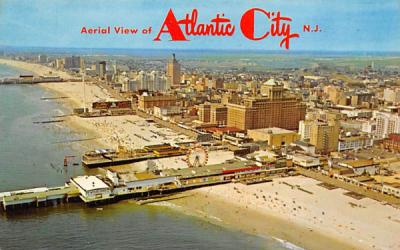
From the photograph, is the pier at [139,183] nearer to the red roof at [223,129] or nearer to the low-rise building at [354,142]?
the low-rise building at [354,142]

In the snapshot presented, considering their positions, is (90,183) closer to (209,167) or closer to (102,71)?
(209,167)

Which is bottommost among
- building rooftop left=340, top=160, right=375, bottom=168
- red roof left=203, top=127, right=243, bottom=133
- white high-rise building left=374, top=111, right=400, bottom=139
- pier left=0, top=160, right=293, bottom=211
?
pier left=0, top=160, right=293, bottom=211

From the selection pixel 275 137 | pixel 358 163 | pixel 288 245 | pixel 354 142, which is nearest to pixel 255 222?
pixel 288 245

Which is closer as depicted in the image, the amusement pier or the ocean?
the ocean

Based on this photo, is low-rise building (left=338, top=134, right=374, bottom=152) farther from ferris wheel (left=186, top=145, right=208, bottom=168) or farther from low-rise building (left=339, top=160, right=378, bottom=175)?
ferris wheel (left=186, top=145, right=208, bottom=168)

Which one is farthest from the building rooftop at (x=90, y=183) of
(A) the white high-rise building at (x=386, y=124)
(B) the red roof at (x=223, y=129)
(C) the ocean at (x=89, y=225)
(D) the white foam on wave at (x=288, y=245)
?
(A) the white high-rise building at (x=386, y=124)

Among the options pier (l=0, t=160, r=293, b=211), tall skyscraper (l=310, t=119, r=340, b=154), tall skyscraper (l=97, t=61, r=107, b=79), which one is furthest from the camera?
tall skyscraper (l=97, t=61, r=107, b=79)

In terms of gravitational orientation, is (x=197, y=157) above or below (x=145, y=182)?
above

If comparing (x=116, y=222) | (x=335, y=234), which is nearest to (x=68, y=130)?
(x=116, y=222)

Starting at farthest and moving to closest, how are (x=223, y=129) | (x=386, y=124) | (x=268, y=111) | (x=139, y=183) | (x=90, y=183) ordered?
(x=268, y=111), (x=223, y=129), (x=386, y=124), (x=139, y=183), (x=90, y=183)

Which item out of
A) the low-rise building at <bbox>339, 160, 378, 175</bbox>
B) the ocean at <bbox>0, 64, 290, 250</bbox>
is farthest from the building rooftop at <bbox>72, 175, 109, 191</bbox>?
the low-rise building at <bbox>339, 160, 378, 175</bbox>

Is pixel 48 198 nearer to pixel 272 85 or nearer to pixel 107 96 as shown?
pixel 272 85
